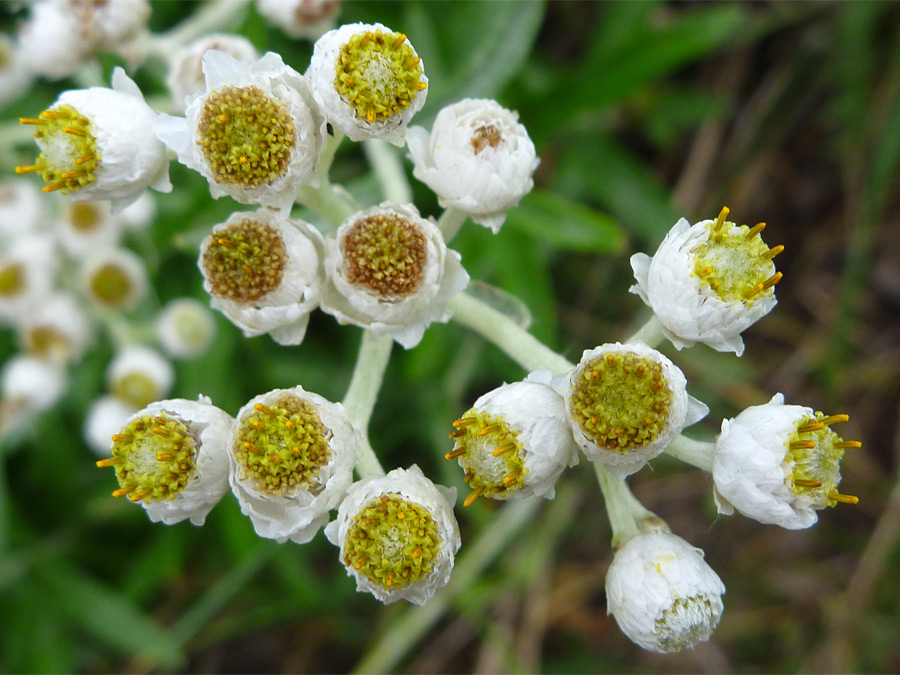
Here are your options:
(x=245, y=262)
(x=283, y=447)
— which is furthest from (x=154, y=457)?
(x=245, y=262)

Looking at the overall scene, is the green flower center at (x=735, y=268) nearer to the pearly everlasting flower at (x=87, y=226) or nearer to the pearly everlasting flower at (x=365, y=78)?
the pearly everlasting flower at (x=365, y=78)

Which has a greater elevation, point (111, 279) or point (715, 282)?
point (715, 282)

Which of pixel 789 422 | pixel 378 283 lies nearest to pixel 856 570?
pixel 789 422

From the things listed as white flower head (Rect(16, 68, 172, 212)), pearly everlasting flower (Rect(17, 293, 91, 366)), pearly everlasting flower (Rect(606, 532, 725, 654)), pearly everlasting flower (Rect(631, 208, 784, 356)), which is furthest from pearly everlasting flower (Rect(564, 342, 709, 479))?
pearly everlasting flower (Rect(17, 293, 91, 366))

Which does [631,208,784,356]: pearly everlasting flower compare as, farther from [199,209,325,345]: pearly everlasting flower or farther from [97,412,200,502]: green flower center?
[97,412,200,502]: green flower center

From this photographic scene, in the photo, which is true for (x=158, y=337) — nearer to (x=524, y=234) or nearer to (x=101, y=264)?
(x=101, y=264)

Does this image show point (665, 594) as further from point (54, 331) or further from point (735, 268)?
point (54, 331)

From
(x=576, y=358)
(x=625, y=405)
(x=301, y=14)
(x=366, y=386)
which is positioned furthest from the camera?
(x=576, y=358)
